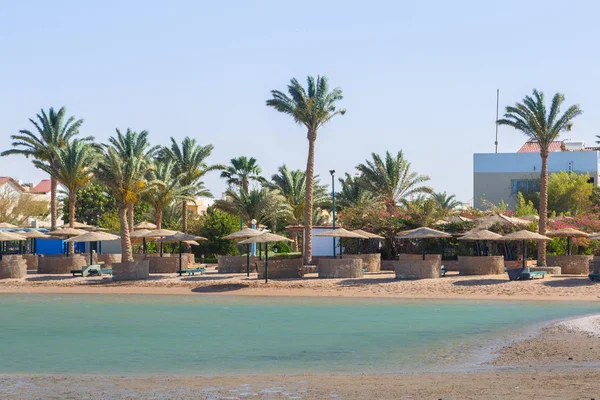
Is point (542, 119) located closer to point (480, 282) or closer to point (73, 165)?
point (480, 282)

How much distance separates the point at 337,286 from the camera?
35688 mm

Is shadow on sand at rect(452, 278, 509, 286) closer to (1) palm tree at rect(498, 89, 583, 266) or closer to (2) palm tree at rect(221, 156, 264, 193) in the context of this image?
(1) palm tree at rect(498, 89, 583, 266)

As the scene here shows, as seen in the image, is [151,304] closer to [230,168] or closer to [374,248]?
[374,248]

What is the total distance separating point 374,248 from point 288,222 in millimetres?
17905

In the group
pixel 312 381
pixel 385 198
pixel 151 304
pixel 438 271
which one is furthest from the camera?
pixel 385 198

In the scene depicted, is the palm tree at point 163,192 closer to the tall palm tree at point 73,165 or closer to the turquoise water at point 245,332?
the tall palm tree at point 73,165

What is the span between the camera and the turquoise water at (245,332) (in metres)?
19.3

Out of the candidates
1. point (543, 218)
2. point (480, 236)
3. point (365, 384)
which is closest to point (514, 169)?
point (543, 218)

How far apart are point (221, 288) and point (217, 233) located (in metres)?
17.6

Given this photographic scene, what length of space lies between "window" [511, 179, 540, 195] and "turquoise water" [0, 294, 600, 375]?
36.0m

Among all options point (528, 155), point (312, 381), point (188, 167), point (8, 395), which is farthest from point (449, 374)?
point (528, 155)

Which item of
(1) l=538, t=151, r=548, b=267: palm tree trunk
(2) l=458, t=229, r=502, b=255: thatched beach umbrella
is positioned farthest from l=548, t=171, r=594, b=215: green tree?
(2) l=458, t=229, r=502, b=255: thatched beach umbrella

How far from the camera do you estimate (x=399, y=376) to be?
16.7 meters

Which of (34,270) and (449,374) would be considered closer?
(449,374)
